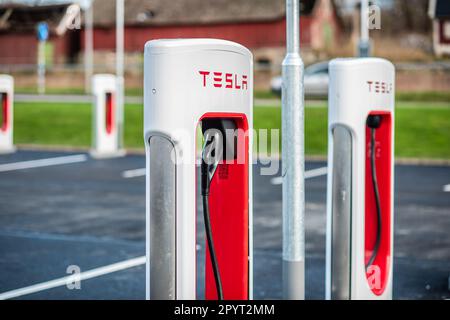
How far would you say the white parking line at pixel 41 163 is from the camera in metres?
16.4

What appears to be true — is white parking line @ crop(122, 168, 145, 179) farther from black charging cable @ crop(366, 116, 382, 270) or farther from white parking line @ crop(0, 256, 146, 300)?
black charging cable @ crop(366, 116, 382, 270)

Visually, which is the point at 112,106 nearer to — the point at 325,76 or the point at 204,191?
the point at 204,191

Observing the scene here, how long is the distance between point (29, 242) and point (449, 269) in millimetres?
4340

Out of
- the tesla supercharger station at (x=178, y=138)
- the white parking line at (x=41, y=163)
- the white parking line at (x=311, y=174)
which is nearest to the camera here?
the tesla supercharger station at (x=178, y=138)

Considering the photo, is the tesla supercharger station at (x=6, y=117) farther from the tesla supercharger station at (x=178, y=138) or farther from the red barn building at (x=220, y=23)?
the red barn building at (x=220, y=23)

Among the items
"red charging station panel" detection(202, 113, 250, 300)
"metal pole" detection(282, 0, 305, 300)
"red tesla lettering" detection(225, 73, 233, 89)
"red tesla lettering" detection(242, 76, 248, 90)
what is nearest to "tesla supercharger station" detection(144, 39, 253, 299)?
"red tesla lettering" detection(225, 73, 233, 89)

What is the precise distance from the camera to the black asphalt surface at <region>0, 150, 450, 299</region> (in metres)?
7.31

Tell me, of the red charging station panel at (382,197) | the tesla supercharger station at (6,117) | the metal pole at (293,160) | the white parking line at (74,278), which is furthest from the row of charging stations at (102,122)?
the metal pole at (293,160)

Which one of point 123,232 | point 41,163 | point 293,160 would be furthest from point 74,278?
point 41,163

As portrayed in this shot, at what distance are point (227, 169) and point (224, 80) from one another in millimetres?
597

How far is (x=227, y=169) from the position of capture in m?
4.89

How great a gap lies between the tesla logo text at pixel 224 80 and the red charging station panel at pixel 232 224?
24 centimetres

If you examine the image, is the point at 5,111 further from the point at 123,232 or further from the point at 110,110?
the point at 123,232

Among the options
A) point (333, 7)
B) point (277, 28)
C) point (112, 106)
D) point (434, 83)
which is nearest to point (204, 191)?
point (112, 106)
